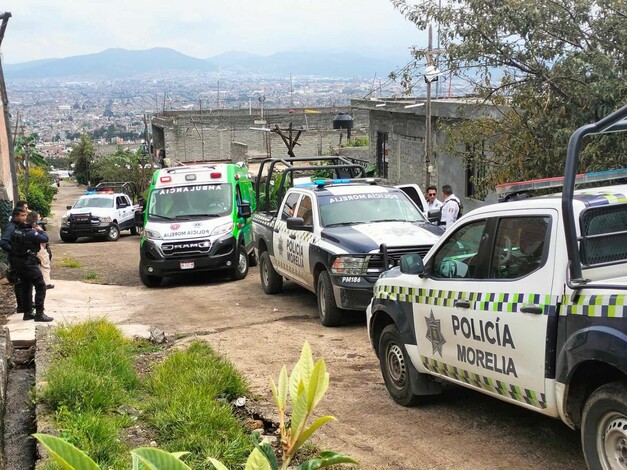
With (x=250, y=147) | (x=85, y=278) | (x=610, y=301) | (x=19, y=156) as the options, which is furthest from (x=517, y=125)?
(x=19, y=156)

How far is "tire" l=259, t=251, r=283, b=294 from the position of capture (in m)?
13.4

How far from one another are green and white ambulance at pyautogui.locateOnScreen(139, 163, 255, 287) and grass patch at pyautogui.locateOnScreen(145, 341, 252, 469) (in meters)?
7.61

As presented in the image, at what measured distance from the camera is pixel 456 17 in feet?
32.9

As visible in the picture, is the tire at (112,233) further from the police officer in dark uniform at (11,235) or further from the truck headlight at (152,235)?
the police officer in dark uniform at (11,235)

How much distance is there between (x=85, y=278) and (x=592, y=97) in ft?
41.4

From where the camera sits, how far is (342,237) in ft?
A: 33.9

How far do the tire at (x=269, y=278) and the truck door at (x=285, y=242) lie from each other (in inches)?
16.6

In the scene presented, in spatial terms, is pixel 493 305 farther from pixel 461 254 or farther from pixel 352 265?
pixel 352 265

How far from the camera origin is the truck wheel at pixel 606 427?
4219mm

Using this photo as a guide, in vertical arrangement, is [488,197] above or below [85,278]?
above

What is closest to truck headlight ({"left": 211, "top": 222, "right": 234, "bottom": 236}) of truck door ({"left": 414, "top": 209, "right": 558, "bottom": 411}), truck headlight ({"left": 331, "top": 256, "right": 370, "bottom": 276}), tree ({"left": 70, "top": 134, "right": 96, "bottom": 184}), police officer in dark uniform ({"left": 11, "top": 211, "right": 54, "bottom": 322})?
police officer in dark uniform ({"left": 11, "top": 211, "right": 54, "bottom": 322})

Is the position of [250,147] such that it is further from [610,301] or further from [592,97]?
[610,301]

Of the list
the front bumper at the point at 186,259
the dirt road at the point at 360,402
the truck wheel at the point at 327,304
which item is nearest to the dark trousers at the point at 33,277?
the dirt road at the point at 360,402

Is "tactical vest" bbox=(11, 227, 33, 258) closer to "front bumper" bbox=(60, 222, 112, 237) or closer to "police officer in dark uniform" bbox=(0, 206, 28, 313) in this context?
"police officer in dark uniform" bbox=(0, 206, 28, 313)
